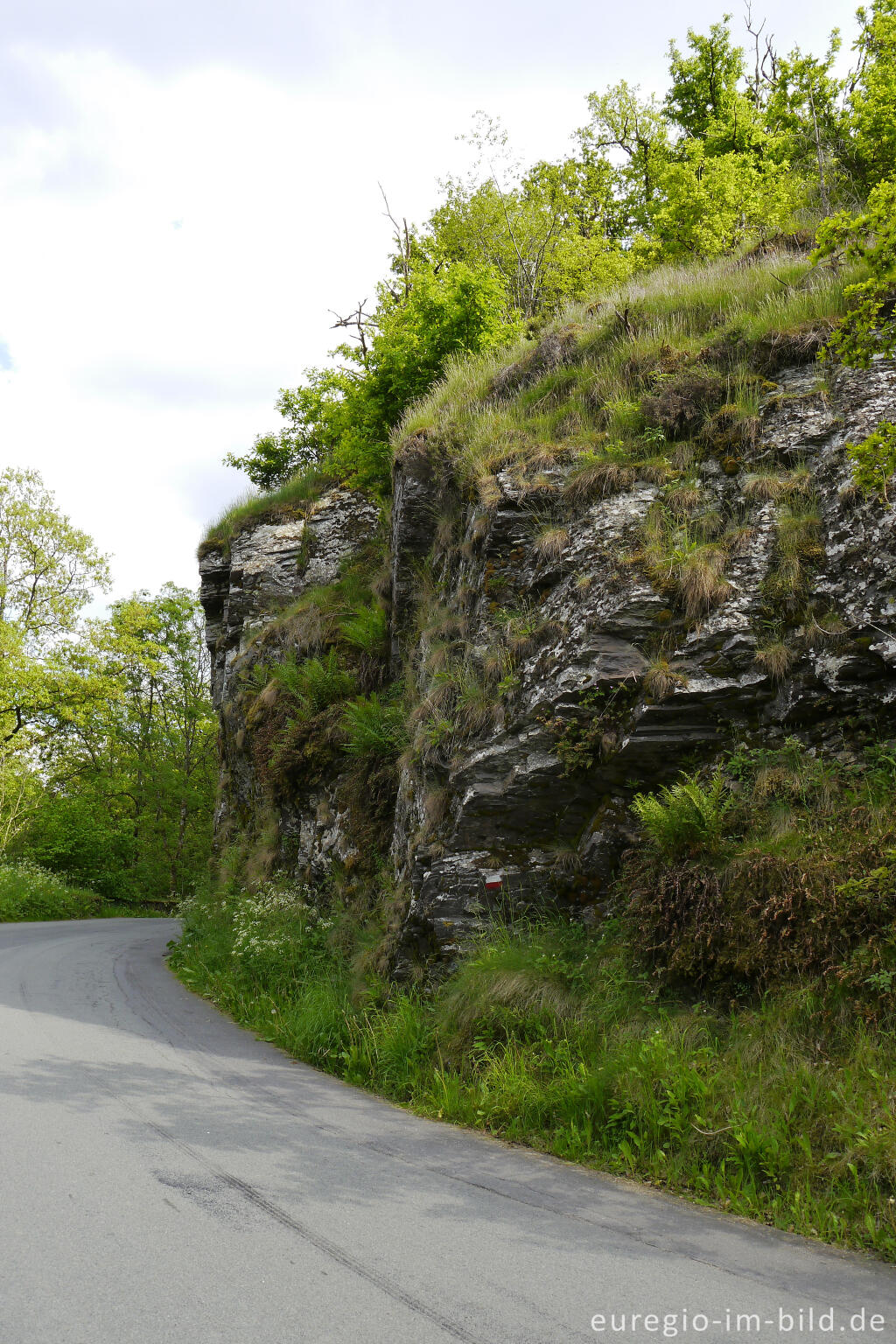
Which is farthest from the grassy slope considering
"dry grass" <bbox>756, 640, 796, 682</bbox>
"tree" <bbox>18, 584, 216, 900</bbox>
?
"tree" <bbox>18, 584, 216, 900</bbox>

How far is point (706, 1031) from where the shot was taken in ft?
18.1

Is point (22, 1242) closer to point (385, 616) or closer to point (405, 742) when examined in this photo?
point (405, 742)

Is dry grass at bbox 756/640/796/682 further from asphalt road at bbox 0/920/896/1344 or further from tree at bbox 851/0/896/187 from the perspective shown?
tree at bbox 851/0/896/187

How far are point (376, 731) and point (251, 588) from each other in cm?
961

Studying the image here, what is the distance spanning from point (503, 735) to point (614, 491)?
9.78 feet

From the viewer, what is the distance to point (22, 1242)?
364 centimetres

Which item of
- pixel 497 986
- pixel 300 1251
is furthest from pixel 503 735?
pixel 300 1251

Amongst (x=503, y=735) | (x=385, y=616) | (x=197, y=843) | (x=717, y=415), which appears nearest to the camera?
(x=503, y=735)

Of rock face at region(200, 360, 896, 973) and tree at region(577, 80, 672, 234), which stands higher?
tree at region(577, 80, 672, 234)

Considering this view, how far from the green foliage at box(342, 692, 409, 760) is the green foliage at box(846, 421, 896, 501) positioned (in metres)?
6.50

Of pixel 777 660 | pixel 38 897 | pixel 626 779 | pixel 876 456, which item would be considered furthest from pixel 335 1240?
pixel 38 897

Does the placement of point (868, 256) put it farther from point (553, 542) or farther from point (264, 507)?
point (264, 507)

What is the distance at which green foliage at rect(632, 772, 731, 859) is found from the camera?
6.38m

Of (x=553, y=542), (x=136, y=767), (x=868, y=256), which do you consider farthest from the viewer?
(x=136, y=767)
